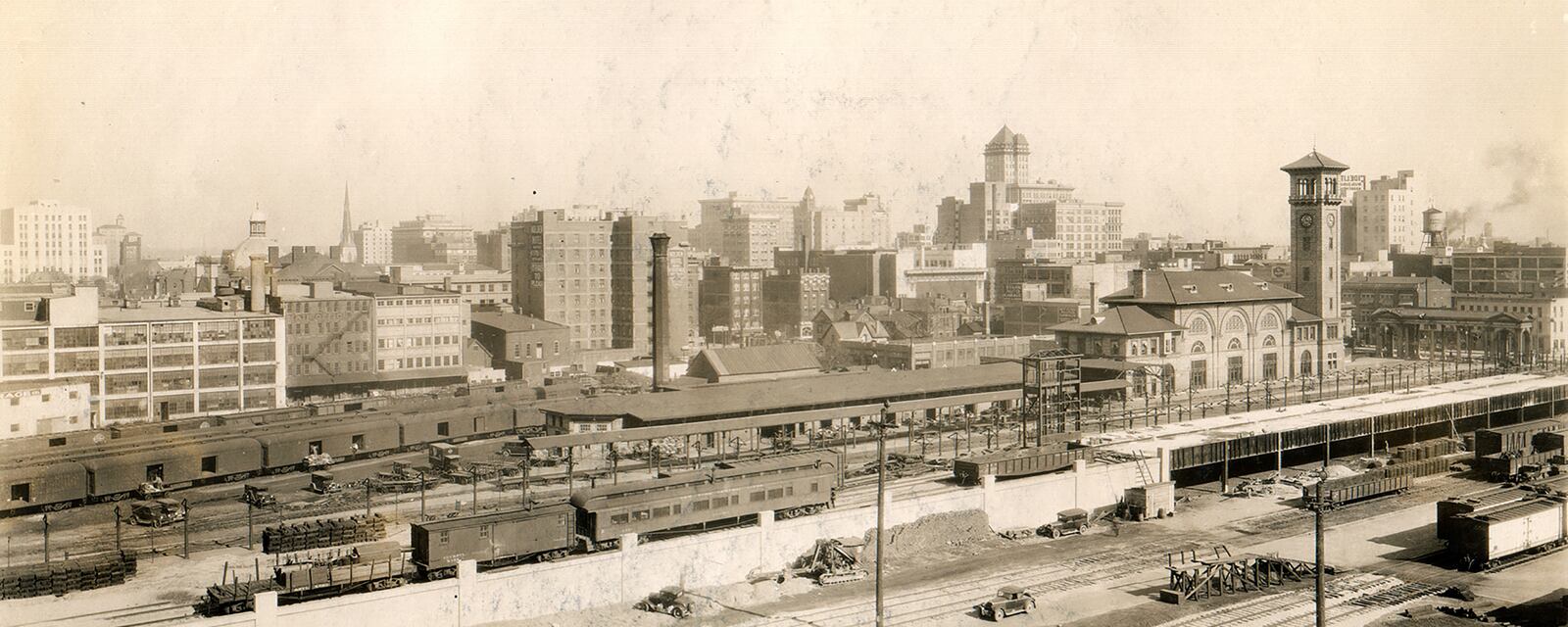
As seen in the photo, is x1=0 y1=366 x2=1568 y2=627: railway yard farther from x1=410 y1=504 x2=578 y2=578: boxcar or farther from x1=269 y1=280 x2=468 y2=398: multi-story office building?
x1=269 y1=280 x2=468 y2=398: multi-story office building

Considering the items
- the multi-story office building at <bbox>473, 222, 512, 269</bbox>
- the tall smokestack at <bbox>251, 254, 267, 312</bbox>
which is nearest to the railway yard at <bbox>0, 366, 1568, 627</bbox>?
the tall smokestack at <bbox>251, 254, 267, 312</bbox>

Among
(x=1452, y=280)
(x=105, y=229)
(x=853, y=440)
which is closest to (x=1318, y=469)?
(x=853, y=440)

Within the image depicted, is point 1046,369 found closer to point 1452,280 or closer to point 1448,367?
point 1448,367

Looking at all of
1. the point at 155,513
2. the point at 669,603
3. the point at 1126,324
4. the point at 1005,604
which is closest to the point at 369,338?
the point at 155,513

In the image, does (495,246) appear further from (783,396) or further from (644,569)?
(644,569)

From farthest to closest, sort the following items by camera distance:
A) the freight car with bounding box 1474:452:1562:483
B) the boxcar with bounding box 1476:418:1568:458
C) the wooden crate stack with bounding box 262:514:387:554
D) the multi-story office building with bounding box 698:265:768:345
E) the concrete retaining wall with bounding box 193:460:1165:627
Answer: the multi-story office building with bounding box 698:265:768:345, the boxcar with bounding box 1476:418:1568:458, the freight car with bounding box 1474:452:1562:483, the wooden crate stack with bounding box 262:514:387:554, the concrete retaining wall with bounding box 193:460:1165:627

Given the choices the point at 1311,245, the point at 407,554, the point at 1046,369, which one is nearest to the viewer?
the point at 407,554
